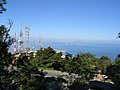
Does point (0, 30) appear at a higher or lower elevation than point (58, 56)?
higher

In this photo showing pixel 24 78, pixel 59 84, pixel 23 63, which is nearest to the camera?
pixel 24 78

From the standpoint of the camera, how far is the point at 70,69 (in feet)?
75.0

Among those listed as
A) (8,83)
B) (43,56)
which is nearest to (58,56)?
(43,56)

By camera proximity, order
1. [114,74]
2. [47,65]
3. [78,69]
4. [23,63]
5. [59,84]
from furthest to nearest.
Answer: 1. [47,65]
2. [114,74]
3. [78,69]
4. [59,84]
5. [23,63]

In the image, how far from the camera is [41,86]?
14.9 meters

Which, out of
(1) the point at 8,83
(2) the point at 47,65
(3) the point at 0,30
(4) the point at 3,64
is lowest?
(2) the point at 47,65

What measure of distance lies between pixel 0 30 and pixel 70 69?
12.8 meters

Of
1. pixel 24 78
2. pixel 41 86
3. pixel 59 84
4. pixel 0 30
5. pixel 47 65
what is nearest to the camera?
pixel 0 30

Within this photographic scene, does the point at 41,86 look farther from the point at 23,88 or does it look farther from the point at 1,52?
the point at 1,52

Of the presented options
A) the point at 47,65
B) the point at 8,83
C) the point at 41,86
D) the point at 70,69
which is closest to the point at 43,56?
the point at 47,65

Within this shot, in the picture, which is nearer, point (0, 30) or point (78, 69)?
point (0, 30)

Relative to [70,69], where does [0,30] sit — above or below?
above

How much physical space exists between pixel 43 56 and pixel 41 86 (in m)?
22.0

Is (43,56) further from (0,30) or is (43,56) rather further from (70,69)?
(0,30)
